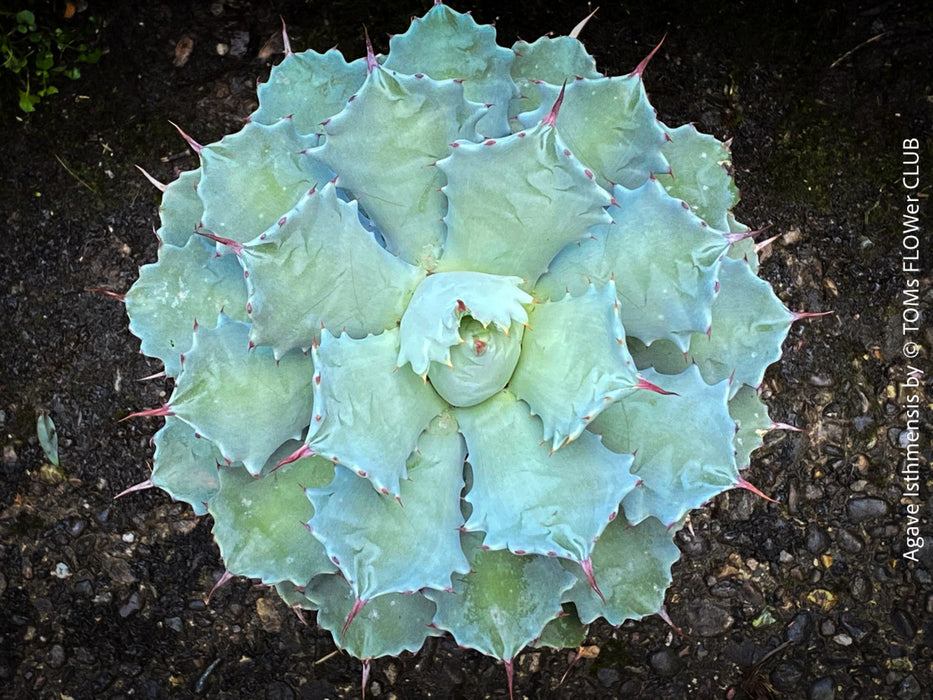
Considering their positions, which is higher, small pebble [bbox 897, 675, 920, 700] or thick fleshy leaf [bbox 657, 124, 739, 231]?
thick fleshy leaf [bbox 657, 124, 739, 231]

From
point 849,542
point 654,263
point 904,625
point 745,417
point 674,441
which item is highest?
point 654,263

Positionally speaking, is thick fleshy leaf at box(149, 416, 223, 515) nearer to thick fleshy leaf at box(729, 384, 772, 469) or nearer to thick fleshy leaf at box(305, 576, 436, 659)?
thick fleshy leaf at box(305, 576, 436, 659)

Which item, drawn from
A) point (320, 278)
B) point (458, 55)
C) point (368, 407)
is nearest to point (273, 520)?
point (368, 407)

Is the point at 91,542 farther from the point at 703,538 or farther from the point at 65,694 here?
the point at 703,538

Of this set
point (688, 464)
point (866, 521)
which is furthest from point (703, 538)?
point (688, 464)

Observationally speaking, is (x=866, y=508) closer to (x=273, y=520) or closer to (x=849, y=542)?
(x=849, y=542)

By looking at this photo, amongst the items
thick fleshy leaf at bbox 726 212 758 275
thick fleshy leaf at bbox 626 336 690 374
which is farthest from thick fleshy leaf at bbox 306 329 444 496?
thick fleshy leaf at bbox 726 212 758 275
